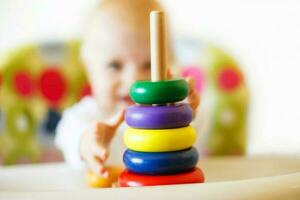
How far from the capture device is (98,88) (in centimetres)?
98

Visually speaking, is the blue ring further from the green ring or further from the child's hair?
the child's hair

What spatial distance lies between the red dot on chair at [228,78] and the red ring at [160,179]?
0.59 metres

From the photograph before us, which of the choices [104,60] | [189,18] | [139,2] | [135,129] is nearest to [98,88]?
[104,60]

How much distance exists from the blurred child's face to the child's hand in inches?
9.5

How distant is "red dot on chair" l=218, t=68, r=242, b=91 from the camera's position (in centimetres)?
113

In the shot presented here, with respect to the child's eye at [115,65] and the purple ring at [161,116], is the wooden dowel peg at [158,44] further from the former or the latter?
the child's eye at [115,65]

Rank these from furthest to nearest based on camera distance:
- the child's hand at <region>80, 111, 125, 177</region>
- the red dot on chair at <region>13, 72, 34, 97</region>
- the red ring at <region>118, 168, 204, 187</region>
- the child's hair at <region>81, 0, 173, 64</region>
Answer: the red dot on chair at <region>13, 72, 34, 97</region>
the child's hair at <region>81, 0, 173, 64</region>
the child's hand at <region>80, 111, 125, 177</region>
the red ring at <region>118, 168, 204, 187</region>

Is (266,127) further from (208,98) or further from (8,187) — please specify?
(8,187)

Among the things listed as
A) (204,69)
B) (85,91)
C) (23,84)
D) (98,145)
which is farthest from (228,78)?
(98,145)

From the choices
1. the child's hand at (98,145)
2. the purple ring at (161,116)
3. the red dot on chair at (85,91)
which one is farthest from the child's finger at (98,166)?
the red dot on chair at (85,91)

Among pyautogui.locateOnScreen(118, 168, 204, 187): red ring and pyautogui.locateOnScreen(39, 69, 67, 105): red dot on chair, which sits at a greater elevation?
pyautogui.locateOnScreen(39, 69, 67, 105): red dot on chair

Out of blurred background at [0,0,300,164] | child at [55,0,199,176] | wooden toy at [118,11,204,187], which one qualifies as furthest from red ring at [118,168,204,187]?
blurred background at [0,0,300,164]

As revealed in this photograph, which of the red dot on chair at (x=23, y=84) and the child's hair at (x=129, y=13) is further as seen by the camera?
the red dot on chair at (x=23, y=84)

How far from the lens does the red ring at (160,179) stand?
54 centimetres
